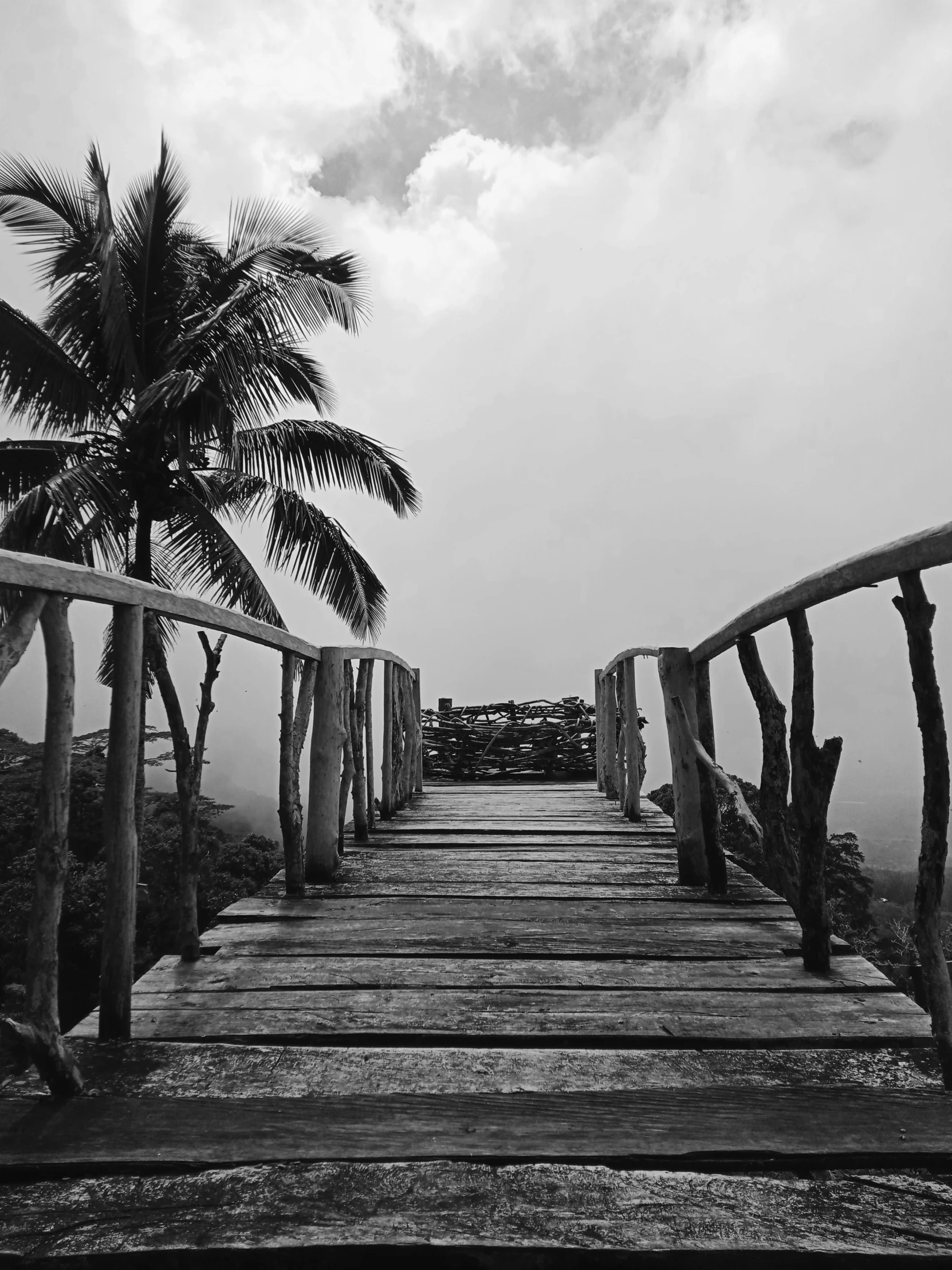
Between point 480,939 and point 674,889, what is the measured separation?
3.44ft

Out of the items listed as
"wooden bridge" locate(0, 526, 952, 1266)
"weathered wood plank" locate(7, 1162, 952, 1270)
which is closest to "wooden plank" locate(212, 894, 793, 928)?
"wooden bridge" locate(0, 526, 952, 1266)

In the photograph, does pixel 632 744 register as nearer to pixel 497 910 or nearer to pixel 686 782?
pixel 686 782

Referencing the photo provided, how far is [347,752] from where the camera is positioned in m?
3.66

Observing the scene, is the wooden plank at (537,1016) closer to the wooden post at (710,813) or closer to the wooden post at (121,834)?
the wooden post at (121,834)

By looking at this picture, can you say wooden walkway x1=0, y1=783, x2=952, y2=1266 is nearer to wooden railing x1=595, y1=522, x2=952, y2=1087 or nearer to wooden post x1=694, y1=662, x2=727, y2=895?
wooden railing x1=595, y1=522, x2=952, y2=1087

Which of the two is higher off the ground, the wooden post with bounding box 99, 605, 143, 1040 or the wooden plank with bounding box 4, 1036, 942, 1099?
the wooden post with bounding box 99, 605, 143, 1040

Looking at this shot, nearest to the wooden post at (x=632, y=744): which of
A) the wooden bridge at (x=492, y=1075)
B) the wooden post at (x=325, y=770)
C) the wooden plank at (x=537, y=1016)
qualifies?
the wooden bridge at (x=492, y=1075)

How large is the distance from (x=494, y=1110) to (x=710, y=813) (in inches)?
74.0

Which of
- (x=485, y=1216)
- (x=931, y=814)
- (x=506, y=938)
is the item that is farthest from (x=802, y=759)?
(x=485, y=1216)

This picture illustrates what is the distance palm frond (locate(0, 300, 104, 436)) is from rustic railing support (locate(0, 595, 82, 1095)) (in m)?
6.74

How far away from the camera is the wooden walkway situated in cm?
114

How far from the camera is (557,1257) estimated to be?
1097 millimetres

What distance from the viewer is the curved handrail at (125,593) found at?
140cm

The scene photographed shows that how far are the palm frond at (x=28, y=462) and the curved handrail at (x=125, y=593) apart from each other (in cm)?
566
